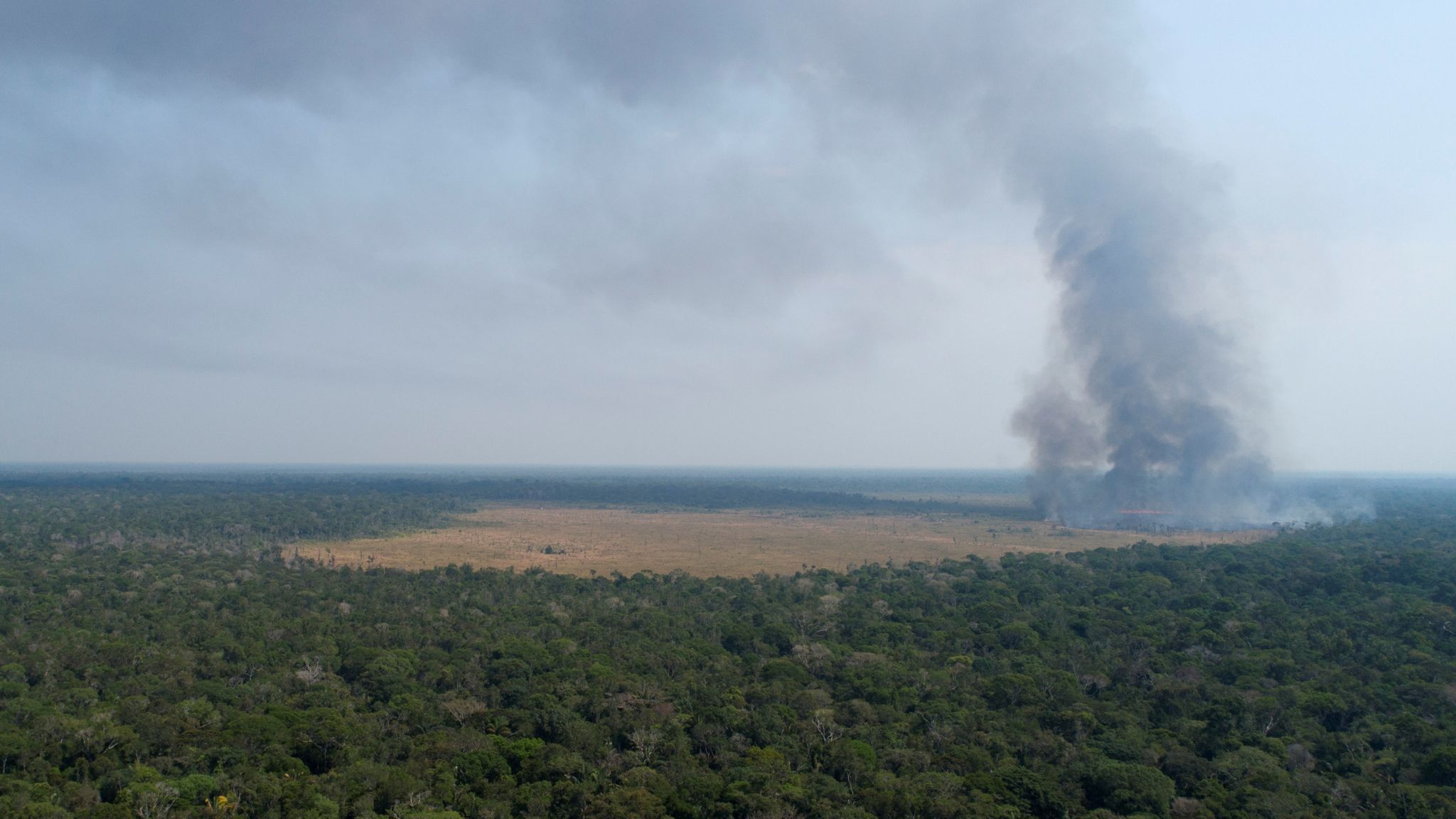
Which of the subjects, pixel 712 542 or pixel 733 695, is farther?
pixel 712 542

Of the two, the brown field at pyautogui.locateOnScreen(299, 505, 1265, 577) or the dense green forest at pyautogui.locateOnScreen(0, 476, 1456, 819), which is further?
the brown field at pyautogui.locateOnScreen(299, 505, 1265, 577)

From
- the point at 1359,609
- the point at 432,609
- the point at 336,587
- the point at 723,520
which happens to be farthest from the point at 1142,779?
the point at 723,520

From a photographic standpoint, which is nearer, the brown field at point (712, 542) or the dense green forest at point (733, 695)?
the dense green forest at point (733, 695)

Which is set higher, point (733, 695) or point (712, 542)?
point (733, 695)
